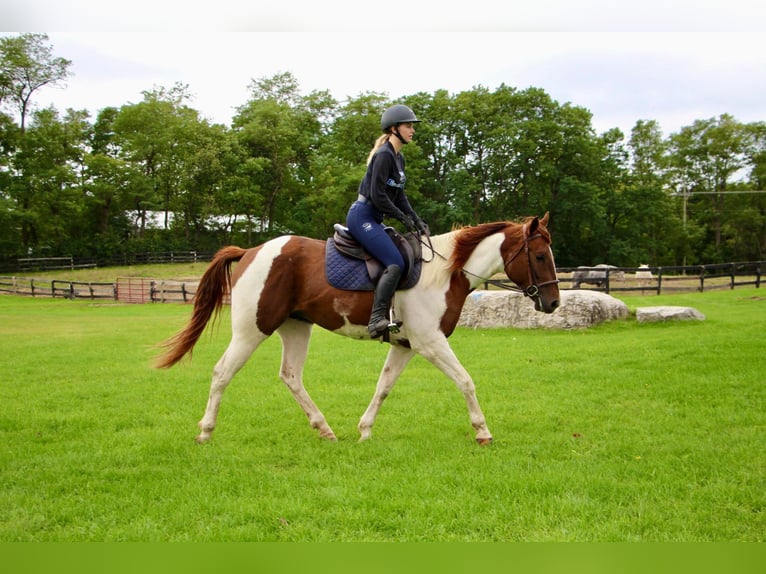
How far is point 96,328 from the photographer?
1717 cm

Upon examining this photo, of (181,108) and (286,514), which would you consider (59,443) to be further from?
(181,108)

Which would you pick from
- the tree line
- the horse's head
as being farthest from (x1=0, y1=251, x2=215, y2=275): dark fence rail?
A: the horse's head

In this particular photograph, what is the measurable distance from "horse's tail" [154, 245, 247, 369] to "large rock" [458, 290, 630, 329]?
29.0ft

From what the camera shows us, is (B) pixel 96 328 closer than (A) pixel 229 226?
Yes

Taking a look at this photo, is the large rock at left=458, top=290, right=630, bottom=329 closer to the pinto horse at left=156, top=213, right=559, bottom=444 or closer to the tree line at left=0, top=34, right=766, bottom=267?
the pinto horse at left=156, top=213, right=559, bottom=444

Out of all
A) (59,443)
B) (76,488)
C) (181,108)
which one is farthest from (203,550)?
(181,108)

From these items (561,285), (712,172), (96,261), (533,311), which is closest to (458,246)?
(533,311)

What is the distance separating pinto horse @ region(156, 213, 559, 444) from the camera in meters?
5.76

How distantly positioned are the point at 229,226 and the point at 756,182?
149 ft

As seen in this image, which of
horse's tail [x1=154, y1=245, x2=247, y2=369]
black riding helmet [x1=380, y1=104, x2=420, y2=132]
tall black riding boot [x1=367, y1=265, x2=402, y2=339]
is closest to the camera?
tall black riding boot [x1=367, y1=265, x2=402, y2=339]

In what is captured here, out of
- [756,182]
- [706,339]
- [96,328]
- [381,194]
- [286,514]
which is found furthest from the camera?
[756,182]

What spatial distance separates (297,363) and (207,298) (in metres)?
1.20

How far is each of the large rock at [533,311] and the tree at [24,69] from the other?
3848 centimetres

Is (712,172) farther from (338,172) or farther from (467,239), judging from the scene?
(467,239)
